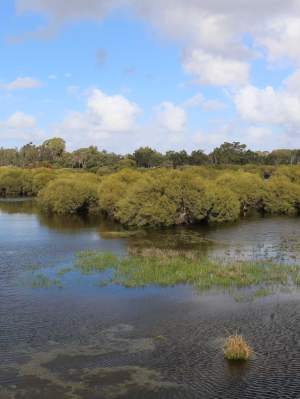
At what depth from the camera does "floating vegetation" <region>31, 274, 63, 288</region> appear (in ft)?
122

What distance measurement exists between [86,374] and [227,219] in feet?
185

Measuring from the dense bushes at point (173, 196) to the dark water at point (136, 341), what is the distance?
2823cm

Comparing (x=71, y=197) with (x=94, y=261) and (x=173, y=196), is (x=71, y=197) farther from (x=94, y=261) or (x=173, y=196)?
(x=94, y=261)

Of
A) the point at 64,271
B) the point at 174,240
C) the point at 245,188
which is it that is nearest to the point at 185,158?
the point at 245,188

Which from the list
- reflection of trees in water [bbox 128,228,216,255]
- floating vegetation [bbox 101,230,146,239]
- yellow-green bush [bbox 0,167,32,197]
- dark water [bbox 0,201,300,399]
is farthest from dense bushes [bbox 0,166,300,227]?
yellow-green bush [bbox 0,167,32,197]

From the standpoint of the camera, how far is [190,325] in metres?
28.9

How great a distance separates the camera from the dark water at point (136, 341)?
21.6 m

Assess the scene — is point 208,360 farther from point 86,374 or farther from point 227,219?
point 227,219

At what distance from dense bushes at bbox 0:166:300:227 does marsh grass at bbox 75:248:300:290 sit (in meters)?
24.4

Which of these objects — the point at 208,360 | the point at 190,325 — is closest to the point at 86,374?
the point at 208,360

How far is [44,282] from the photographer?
38.0 meters

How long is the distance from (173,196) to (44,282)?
36500 millimetres

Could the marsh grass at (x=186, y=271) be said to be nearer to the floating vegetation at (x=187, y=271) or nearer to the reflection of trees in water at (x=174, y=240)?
the floating vegetation at (x=187, y=271)

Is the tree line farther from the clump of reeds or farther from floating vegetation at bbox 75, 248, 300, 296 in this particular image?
the clump of reeds
